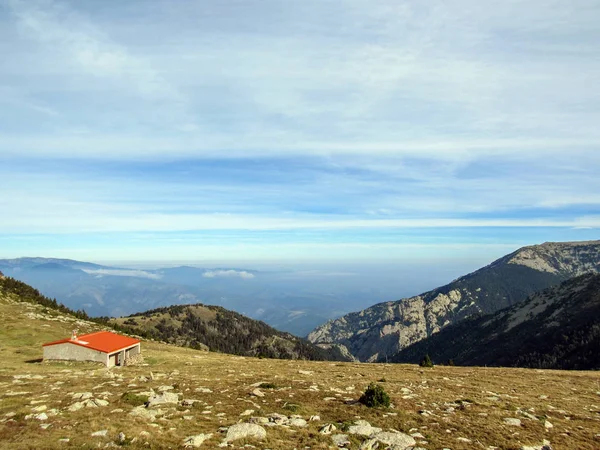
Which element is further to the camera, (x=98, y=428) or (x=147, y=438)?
(x=98, y=428)

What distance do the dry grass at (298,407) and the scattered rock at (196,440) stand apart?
38cm

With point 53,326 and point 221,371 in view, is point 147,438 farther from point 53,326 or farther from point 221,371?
point 53,326

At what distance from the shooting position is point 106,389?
25.3 meters

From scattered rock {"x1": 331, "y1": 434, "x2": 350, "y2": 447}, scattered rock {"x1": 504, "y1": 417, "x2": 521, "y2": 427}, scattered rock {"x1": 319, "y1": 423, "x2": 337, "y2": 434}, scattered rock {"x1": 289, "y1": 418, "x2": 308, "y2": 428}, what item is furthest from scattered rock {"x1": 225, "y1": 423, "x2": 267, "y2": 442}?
scattered rock {"x1": 504, "y1": 417, "x2": 521, "y2": 427}

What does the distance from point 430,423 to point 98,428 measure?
16568mm

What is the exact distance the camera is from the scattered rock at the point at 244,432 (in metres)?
16.2

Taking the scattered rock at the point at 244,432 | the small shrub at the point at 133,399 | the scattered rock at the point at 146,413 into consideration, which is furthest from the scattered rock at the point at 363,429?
the small shrub at the point at 133,399

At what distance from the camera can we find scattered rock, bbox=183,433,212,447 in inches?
596

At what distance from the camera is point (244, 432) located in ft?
54.4

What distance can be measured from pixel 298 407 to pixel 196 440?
7.24 m

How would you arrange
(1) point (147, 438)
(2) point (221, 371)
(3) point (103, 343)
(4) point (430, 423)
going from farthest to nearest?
1. (3) point (103, 343)
2. (2) point (221, 371)
3. (4) point (430, 423)
4. (1) point (147, 438)

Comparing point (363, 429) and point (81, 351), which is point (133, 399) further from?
point (81, 351)

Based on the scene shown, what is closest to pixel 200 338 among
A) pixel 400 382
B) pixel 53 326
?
pixel 53 326

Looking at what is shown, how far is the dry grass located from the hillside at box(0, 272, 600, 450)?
7 centimetres
